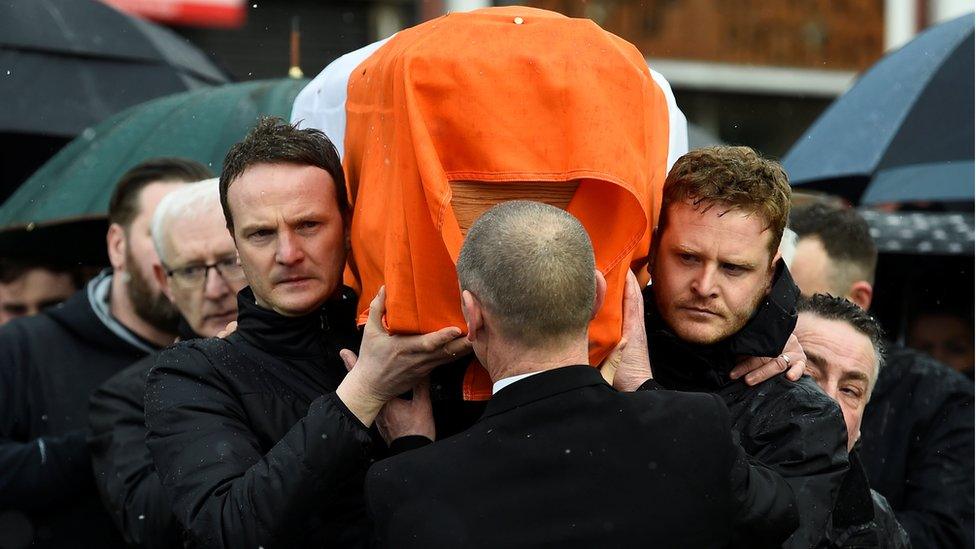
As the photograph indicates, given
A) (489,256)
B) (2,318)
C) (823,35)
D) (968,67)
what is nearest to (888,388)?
(968,67)

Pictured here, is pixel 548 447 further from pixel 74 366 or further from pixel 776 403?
pixel 74 366

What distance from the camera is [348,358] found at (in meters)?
2.98

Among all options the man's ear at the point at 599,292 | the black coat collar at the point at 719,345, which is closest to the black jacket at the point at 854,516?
the black coat collar at the point at 719,345

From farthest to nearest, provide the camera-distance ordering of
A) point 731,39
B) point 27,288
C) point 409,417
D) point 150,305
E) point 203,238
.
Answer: point 731,39 → point 27,288 → point 150,305 → point 203,238 → point 409,417

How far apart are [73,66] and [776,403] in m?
3.71

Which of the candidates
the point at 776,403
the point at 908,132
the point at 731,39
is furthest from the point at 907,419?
the point at 731,39

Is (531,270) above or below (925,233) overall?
above

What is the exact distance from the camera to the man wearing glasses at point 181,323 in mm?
3664

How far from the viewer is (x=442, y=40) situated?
276cm

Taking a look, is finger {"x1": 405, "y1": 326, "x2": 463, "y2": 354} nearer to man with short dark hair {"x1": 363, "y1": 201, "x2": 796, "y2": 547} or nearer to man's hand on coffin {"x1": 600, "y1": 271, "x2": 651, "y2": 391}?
man with short dark hair {"x1": 363, "y1": 201, "x2": 796, "y2": 547}

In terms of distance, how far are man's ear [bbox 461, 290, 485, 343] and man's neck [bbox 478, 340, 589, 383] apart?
0.05 meters

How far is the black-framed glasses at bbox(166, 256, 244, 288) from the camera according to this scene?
4.16 meters

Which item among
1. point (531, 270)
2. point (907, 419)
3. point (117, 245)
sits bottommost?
point (907, 419)

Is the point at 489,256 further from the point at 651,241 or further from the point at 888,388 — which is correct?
the point at 888,388
